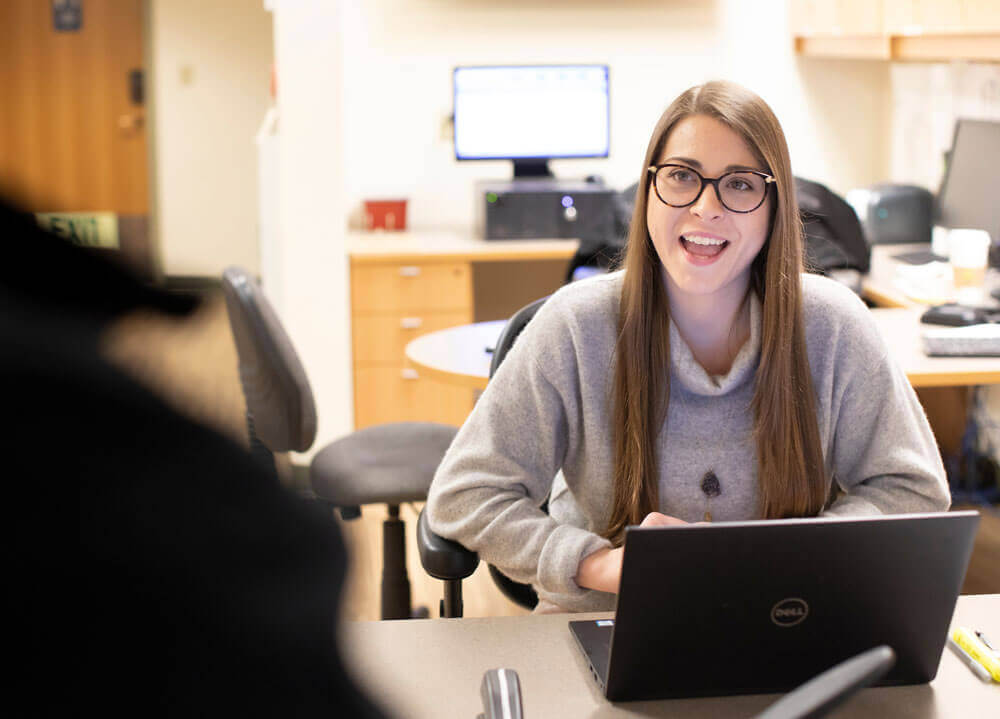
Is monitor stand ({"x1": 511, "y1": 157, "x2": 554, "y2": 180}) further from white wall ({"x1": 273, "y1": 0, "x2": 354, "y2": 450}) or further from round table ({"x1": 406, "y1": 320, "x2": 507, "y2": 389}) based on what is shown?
round table ({"x1": 406, "y1": 320, "x2": 507, "y2": 389})

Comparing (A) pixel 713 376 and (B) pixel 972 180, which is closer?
(A) pixel 713 376

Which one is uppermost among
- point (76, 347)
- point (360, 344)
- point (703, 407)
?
point (76, 347)

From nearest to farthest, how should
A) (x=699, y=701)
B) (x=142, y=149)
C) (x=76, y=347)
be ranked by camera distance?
(x=76, y=347) → (x=699, y=701) → (x=142, y=149)

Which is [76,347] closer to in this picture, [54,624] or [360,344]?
[54,624]

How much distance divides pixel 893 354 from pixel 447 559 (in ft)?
3.45

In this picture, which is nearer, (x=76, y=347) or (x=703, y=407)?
(x=76, y=347)

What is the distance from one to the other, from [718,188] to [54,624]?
4.17 ft

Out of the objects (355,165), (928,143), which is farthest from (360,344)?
(928,143)

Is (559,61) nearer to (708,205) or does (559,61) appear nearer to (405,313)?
(405,313)

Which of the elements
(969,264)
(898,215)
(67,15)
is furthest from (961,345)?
(67,15)

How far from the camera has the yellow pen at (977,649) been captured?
1188 millimetres

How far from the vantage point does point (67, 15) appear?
22.2 ft

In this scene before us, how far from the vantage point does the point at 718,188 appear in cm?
155

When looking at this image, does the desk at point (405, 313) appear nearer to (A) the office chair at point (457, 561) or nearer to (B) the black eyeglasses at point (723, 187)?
(A) the office chair at point (457, 561)
